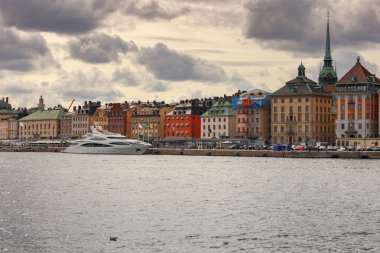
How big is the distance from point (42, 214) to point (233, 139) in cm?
13379

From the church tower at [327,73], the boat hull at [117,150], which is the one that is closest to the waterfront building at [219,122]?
the church tower at [327,73]

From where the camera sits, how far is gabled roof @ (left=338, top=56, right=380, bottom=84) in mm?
160000

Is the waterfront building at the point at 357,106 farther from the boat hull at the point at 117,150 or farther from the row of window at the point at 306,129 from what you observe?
the boat hull at the point at 117,150

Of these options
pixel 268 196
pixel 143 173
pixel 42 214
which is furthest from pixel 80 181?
pixel 42 214

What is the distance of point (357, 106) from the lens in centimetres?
15912

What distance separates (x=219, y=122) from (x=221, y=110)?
311cm

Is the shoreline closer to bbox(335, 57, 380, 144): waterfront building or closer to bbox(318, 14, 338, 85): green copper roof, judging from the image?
bbox(335, 57, 380, 144): waterfront building

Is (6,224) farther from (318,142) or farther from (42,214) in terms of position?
(318,142)

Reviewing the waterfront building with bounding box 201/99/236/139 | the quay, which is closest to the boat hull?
the quay

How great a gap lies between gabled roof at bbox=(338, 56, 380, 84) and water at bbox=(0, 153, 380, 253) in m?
82.3

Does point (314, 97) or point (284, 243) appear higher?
point (314, 97)

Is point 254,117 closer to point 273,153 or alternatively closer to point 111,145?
point 273,153

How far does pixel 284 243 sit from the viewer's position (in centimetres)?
3972

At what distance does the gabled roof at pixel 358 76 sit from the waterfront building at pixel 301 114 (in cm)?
1056
